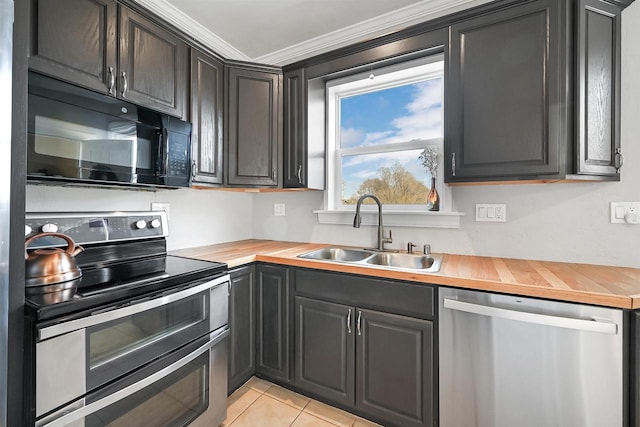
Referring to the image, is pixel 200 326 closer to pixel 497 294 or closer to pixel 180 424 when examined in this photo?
pixel 180 424

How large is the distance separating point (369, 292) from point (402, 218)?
29.0 inches

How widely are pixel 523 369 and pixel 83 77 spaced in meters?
2.29

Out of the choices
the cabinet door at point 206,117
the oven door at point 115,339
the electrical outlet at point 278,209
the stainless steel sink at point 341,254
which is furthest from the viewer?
the electrical outlet at point 278,209

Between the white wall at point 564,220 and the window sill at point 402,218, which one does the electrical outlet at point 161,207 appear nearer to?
the window sill at point 402,218

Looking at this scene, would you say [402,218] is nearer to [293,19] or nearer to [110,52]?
[293,19]

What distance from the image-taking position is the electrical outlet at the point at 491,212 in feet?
5.88

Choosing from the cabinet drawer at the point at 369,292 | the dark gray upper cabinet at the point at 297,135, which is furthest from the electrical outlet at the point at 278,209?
the cabinet drawer at the point at 369,292

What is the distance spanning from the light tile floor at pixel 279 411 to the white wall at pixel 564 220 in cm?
114

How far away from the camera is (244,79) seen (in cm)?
213

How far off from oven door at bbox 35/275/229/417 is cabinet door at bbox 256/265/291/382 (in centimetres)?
41

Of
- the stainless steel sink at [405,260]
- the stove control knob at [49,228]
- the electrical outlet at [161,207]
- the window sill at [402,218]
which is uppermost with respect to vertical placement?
the electrical outlet at [161,207]

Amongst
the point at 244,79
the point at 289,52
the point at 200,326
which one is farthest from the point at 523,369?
the point at 289,52

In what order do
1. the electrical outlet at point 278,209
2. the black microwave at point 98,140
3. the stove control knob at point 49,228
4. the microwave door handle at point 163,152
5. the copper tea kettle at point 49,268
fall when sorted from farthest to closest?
the electrical outlet at point 278,209 < the microwave door handle at point 163,152 < the stove control knob at point 49,228 < the black microwave at point 98,140 < the copper tea kettle at point 49,268

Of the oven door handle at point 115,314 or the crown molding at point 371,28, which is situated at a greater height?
the crown molding at point 371,28
